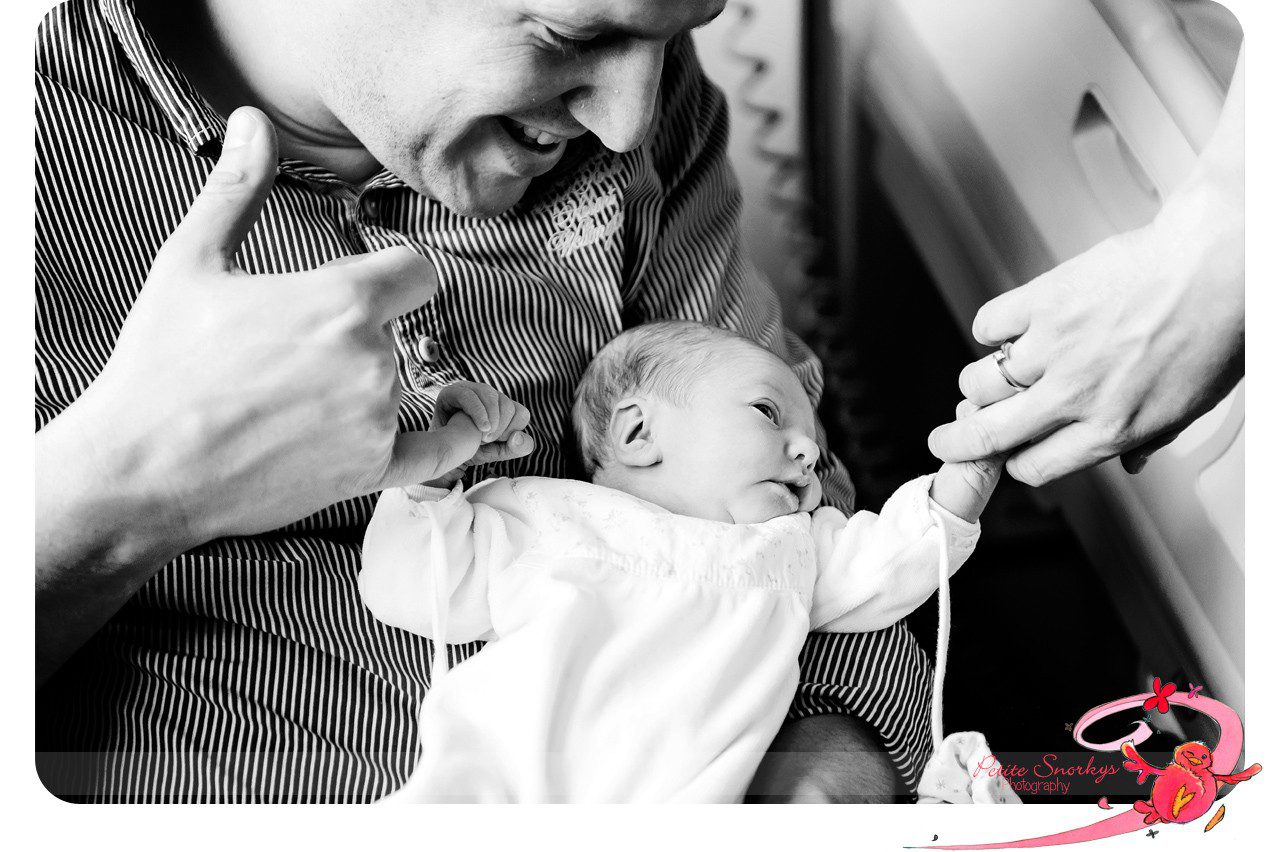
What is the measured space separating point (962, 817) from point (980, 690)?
0.14 meters

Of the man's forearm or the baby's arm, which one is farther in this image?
the baby's arm

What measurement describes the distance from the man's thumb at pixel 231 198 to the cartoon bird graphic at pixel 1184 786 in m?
0.95

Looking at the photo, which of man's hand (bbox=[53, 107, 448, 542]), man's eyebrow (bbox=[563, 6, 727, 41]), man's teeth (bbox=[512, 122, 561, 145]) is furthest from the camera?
man's teeth (bbox=[512, 122, 561, 145])

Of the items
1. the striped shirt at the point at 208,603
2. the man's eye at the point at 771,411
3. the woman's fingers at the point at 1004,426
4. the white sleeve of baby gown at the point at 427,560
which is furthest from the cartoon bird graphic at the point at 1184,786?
the white sleeve of baby gown at the point at 427,560

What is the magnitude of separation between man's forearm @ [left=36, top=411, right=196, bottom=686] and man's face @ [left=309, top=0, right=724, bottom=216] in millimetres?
412

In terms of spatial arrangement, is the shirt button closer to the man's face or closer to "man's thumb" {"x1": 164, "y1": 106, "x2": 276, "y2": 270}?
the man's face

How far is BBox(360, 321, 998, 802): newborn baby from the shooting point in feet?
3.44

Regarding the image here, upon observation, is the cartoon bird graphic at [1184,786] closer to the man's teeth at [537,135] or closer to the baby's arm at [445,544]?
the baby's arm at [445,544]

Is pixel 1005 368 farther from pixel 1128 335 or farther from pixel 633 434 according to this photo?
pixel 633 434

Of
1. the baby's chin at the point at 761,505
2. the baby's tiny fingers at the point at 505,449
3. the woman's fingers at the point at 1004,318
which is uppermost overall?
the baby's tiny fingers at the point at 505,449

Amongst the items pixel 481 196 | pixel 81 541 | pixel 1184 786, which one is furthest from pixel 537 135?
pixel 1184 786

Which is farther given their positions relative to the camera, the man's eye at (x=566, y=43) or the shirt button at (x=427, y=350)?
the shirt button at (x=427, y=350)

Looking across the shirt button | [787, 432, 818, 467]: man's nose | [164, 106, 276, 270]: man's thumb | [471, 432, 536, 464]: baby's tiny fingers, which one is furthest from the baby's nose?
[164, 106, 276, 270]: man's thumb

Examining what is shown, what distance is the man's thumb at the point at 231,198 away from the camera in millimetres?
936
